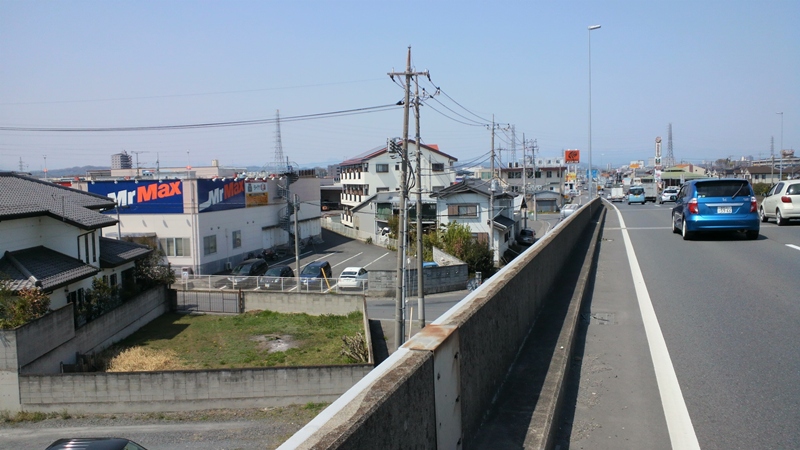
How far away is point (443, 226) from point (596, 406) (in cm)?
4234

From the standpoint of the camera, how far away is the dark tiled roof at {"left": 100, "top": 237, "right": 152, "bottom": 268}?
2840 centimetres

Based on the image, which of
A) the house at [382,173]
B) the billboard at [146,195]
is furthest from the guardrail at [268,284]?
the house at [382,173]

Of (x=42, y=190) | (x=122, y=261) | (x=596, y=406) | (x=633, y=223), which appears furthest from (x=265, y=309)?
(x=596, y=406)

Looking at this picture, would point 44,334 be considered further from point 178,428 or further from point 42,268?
point 178,428

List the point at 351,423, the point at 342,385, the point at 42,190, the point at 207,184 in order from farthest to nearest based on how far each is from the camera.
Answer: the point at 207,184 < the point at 42,190 < the point at 342,385 < the point at 351,423

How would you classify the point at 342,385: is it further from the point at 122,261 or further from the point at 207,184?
the point at 207,184

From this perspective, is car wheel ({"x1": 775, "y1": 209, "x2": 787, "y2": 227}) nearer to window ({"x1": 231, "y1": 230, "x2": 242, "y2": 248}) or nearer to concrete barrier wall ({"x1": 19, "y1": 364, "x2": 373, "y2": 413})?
concrete barrier wall ({"x1": 19, "y1": 364, "x2": 373, "y2": 413})

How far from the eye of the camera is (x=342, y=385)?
19.3 metres

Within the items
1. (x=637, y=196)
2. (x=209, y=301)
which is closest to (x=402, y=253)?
(x=209, y=301)

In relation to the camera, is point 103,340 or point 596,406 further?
point 103,340

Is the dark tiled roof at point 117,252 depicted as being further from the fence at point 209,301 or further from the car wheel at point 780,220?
the car wheel at point 780,220

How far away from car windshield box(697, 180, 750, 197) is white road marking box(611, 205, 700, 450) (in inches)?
288

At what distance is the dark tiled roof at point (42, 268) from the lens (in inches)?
850

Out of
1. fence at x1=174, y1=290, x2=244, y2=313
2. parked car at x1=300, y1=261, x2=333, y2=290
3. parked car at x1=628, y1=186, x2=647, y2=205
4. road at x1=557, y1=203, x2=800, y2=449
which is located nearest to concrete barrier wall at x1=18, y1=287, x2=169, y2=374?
fence at x1=174, y1=290, x2=244, y2=313
